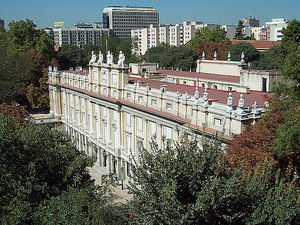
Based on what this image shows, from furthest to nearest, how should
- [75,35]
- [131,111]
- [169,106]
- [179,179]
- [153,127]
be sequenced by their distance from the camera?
[75,35]
[131,111]
[153,127]
[169,106]
[179,179]

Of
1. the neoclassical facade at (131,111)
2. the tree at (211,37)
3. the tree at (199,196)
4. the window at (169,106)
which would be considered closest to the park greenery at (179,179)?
the tree at (199,196)

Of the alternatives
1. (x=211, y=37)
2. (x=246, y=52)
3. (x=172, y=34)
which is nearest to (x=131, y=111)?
(x=246, y=52)

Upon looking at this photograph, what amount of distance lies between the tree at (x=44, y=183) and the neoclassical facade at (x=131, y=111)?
3.62 meters

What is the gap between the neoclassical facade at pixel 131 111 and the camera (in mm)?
24656

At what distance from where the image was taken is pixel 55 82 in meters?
56.3

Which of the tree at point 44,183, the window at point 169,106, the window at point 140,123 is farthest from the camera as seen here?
the window at point 140,123

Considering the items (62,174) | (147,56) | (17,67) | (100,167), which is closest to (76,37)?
(147,56)

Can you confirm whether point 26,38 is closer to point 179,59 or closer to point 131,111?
point 179,59

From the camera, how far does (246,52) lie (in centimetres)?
7312

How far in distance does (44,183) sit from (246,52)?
63.2 metres

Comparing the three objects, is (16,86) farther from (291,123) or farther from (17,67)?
(291,123)

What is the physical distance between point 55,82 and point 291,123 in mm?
45083

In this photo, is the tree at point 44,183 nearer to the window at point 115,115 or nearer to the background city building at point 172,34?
the window at point 115,115

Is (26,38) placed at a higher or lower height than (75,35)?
lower
